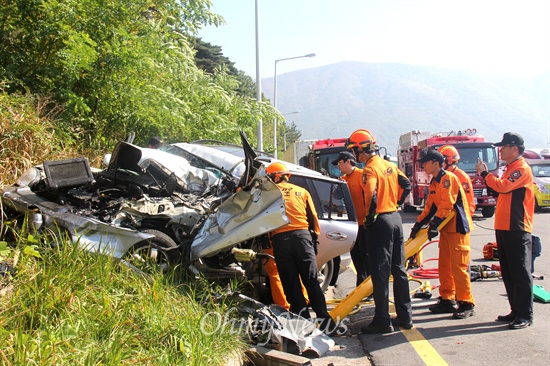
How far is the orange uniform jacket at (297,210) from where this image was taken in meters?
5.13

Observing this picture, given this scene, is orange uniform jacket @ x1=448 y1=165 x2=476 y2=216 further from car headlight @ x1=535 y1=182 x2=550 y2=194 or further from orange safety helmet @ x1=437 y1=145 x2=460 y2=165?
car headlight @ x1=535 y1=182 x2=550 y2=194

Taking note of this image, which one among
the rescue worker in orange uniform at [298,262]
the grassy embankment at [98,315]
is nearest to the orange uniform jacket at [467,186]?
the rescue worker in orange uniform at [298,262]

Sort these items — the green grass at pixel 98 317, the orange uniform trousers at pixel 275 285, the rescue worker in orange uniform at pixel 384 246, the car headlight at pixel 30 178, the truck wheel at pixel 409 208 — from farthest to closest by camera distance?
1. the truck wheel at pixel 409 208
2. the car headlight at pixel 30 178
3. the orange uniform trousers at pixel 275 285
4. the rescue worker in orange uniform at pixel 384 246
5. the green grass at pixel 98 317

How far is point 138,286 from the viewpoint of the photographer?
4320 millimetres

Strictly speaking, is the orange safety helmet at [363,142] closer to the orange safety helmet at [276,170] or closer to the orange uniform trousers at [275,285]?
the orange safety helmet at [276,170]

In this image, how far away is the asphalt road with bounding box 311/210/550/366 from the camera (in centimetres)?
442

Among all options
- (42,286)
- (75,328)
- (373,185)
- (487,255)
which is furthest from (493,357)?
(487,255)

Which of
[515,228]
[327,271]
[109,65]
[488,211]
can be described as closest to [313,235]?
[327,271]

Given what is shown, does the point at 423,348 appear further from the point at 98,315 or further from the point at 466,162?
the point at 466,162

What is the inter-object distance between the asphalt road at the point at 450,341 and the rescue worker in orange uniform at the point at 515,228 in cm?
25

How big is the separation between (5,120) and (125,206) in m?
3.09

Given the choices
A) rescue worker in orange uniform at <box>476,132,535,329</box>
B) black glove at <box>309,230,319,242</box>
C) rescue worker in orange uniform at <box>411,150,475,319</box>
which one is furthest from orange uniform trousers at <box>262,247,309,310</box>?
rescue worker in orange uniform at <box>476,132,535,329</box>

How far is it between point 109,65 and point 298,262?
6118mm

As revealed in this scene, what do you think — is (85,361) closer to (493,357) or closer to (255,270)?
(255,270)
